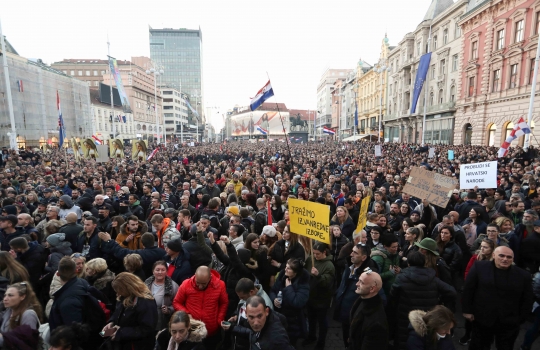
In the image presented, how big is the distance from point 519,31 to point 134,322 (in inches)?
1258

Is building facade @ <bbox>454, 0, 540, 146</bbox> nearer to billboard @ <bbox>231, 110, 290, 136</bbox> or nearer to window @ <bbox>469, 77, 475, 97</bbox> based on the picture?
window @ <bbox>469, 77, 475, 97</bbox>

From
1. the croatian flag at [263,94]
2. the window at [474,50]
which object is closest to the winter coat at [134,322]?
the croatian flag at [263,94]

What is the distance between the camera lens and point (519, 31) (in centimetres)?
2414

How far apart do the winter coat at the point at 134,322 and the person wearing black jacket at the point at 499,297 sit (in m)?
3.55

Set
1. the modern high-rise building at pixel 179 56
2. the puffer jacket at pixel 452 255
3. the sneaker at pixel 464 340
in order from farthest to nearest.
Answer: the modern high-rise building at pixel 179 56
the puffer jacket at pixel 452 255
the sneaker at pixel 464 340

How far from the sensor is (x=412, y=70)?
42375 mm

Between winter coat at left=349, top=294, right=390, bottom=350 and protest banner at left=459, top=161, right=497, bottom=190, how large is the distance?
6202 mm

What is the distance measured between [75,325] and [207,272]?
1.23 m

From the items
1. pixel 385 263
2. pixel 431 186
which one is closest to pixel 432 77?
pixel 431 186

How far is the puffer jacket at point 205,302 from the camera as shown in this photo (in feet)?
11.3

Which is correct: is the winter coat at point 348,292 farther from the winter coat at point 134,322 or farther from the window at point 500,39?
the window at point 500,39

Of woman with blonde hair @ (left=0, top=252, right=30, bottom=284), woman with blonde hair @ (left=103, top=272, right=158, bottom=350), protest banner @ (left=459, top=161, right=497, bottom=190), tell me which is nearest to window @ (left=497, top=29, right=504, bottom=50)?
protest banner @ (left=459, top=161, right=497, bottom=190)

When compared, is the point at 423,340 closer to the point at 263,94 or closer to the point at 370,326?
the point at 370,326

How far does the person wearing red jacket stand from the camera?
345 cm
